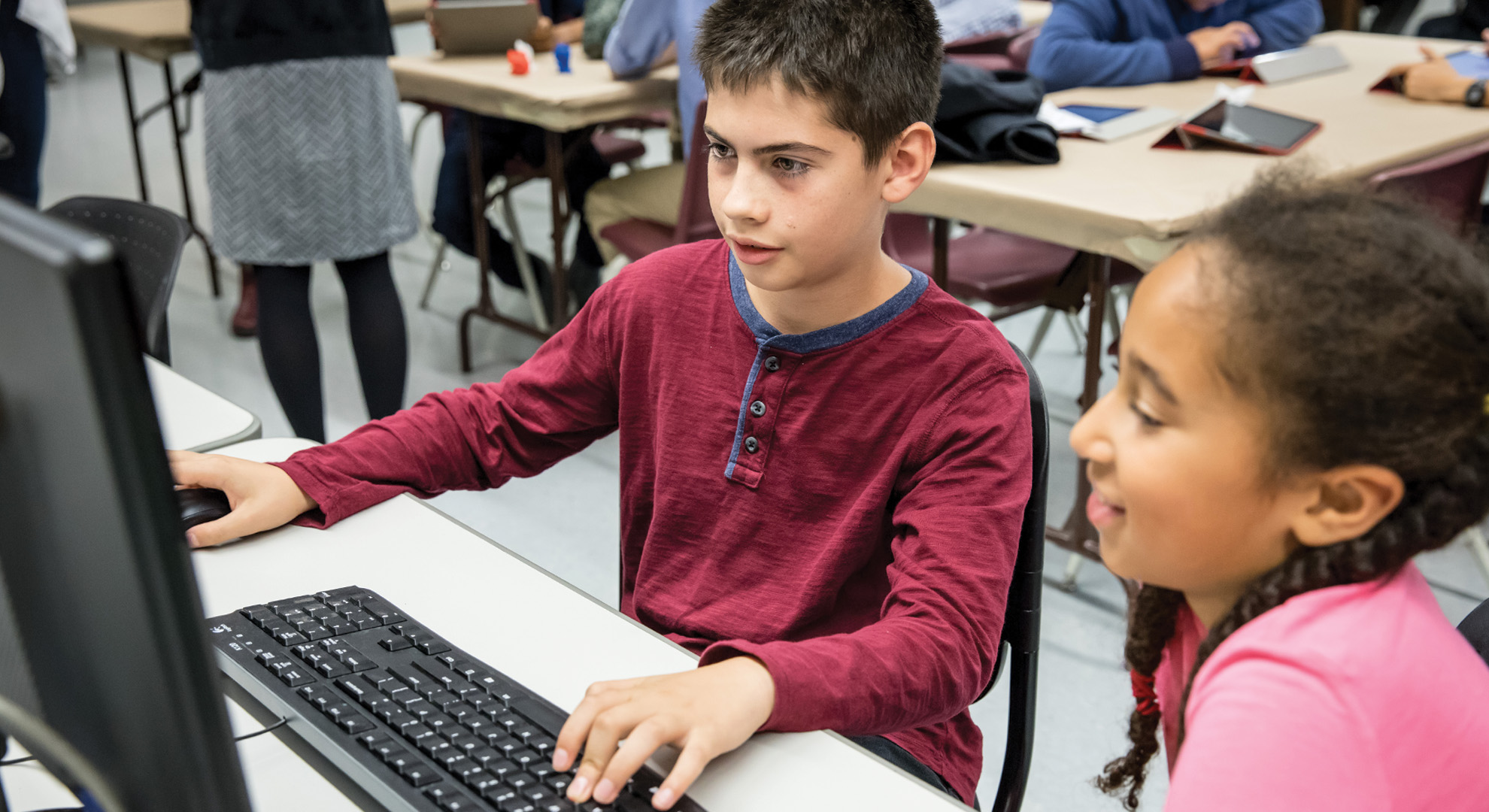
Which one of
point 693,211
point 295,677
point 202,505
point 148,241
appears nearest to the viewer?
point 295,677

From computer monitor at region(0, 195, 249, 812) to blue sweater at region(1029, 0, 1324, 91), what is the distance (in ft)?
8.22

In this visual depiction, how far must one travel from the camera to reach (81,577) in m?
0.40

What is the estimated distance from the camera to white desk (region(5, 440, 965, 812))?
0.65 m

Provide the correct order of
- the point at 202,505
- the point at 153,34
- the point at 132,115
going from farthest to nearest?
the point at 132,115
the point at 153,34
the point at 202,505

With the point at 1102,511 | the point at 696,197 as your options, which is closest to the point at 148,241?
the point at 696,197

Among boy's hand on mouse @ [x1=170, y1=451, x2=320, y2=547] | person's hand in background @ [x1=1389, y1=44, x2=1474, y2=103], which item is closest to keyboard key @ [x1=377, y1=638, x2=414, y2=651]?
boy's hand on mouse @ [x1=170, y1=451, x2=320, y2=547]

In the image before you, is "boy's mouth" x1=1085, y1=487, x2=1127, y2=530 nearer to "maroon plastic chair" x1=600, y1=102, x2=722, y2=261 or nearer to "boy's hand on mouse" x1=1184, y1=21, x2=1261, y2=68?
"maroon plastic chair" x1=600, y1=102, x2=722, y2=261

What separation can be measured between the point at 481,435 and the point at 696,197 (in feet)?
4.15

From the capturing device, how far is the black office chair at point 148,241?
1504mm

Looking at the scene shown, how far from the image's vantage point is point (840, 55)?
36.7 inches

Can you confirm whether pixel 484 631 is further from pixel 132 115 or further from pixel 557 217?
pixel 132 115

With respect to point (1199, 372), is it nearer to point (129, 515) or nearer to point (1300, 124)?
point (129, 515)

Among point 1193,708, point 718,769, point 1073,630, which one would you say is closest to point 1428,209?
point 1193,708

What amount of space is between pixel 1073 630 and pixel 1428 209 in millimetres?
1519
